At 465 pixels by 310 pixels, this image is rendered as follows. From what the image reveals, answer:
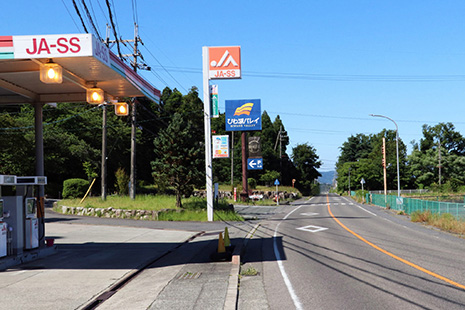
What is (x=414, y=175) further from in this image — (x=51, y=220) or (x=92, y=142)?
(x=51, y=220)

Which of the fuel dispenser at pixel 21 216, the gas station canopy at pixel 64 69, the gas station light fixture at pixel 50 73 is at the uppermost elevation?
the gas station canopy at pixel 64 69

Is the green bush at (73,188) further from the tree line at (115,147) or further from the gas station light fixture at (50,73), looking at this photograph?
the gas station light fixture at (50,73)

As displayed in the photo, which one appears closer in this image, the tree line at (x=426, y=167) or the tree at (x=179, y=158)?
the tree at (x=179, y=158)

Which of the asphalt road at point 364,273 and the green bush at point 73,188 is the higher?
the green bush at point 73,188

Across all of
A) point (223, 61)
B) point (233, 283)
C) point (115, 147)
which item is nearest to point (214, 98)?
point (223, 61)

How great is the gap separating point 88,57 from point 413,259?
10.1 m

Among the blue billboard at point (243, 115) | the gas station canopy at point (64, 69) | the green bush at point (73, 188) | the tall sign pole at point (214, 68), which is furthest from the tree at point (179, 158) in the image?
the blue billboard at point (243, 115)

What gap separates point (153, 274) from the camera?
11.1 meters

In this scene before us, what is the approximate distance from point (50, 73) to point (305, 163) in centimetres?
10991

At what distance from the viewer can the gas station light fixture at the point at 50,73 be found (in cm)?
1077

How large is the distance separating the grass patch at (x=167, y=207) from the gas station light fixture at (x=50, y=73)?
17.6 m

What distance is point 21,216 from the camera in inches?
521

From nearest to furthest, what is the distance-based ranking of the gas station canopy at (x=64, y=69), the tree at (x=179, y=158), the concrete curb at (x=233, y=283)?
the concrete curb at (x=233, y=283) < the gas station canopy at (x=64, y=69) < the tree at (x=179, y=158)

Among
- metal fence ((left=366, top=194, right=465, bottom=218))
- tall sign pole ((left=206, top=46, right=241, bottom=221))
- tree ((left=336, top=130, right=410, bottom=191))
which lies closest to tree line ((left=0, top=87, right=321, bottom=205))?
tall sign pole ((left=206, top=46, right=241, bottom=221))
